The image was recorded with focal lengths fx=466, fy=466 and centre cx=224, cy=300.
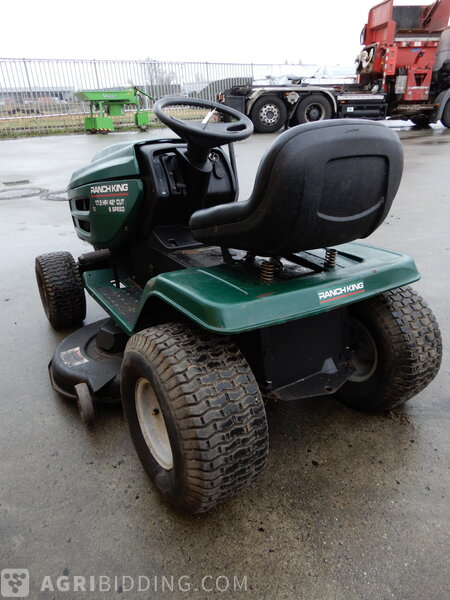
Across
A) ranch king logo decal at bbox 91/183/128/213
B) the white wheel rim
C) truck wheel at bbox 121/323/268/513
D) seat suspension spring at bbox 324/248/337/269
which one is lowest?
the white wheel rim

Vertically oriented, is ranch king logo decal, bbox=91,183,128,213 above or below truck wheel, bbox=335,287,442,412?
above

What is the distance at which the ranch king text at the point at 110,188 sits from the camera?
7.91 feet

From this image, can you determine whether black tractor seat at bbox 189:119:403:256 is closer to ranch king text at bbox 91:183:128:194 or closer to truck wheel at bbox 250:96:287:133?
ranch king text at bbox 91:183:128:194

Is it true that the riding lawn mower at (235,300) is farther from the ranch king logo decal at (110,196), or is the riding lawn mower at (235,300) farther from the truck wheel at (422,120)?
the truck wheel at (422,120)

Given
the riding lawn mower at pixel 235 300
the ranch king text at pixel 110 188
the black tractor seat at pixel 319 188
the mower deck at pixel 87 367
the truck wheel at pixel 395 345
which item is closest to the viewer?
the black tractor seat at pixel 319 188

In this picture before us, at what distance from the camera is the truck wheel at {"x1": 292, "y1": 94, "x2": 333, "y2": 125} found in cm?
1304

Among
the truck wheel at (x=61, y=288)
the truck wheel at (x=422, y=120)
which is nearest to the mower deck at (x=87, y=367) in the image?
the truck wheel at (x=61, y=288)

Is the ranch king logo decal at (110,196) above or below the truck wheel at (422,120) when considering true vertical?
above

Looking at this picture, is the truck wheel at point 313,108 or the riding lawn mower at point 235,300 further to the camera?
the truck wheel at point 313,108

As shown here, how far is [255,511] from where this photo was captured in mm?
1711

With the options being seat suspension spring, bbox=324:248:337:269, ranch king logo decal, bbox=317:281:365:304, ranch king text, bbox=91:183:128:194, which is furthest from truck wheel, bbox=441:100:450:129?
ranch king logo decal, bbox=317:281:365:304

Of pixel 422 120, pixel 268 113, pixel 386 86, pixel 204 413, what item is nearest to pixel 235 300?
pixel 204 413

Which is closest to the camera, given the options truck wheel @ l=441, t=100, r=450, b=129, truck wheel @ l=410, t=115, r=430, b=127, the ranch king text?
the ranch king text

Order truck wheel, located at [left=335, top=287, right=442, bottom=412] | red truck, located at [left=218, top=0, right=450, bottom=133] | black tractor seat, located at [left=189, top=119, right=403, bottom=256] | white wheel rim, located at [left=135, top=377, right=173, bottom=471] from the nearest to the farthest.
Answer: black tractor seat, located at [left=189, top=119, right=403, bottom=256], white wheel rim, located at [left=135, top=377, right=173, bottom=471], truck wheel, located at [left=335, top=287, right=442, bottom=412], red truck, located at [left=218, top=0, right=450, bottom=133]
